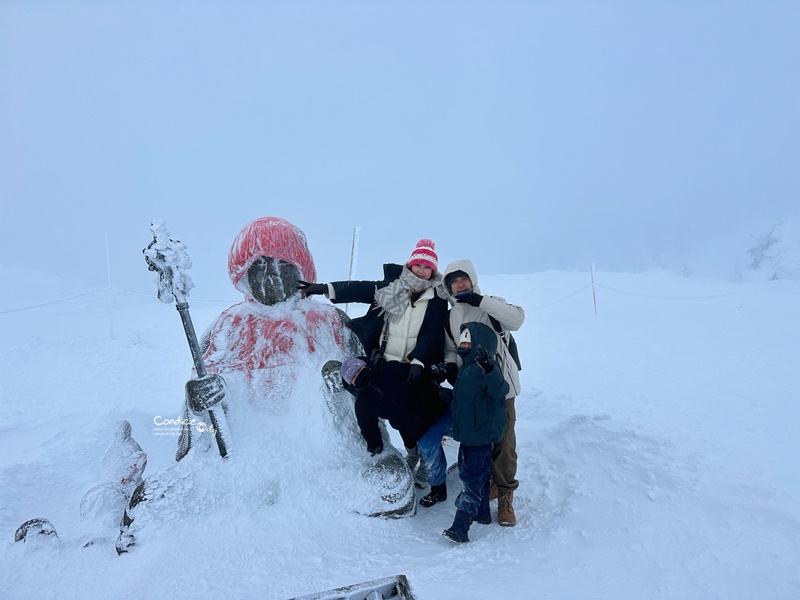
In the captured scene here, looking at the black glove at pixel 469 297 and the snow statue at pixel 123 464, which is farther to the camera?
the snow statue at pixel 123 464

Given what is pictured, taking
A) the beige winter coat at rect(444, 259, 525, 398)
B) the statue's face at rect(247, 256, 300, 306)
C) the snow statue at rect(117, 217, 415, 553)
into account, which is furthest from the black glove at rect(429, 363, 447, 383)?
the statue's face at rect(247, 256, 300, 306)

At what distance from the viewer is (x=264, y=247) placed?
288 cm

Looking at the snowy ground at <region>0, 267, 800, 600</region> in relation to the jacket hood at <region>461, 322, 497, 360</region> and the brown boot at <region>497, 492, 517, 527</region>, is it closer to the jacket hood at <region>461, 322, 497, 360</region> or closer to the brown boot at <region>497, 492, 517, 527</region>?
the brown boot at <region>497, 492, 517, 527</region>

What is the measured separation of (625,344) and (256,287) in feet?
19.4

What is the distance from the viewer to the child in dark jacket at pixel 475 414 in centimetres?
243

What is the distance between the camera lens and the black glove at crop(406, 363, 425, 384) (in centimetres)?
263

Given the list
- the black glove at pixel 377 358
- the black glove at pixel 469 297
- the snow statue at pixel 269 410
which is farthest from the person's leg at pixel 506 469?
the black glove at pixel 377 358

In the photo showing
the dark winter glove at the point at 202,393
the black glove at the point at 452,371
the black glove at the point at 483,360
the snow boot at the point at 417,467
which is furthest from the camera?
the snow boot at the point at 417,467

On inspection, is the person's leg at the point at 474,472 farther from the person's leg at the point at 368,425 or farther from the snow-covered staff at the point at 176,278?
the snow-covered staff at the point at 176,278

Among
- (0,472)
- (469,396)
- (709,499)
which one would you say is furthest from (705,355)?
(0,472)

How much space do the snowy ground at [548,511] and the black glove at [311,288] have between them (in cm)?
75

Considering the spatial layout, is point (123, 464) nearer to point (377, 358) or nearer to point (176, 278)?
point (176, 278)

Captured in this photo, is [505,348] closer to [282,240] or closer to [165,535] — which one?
[282,240]

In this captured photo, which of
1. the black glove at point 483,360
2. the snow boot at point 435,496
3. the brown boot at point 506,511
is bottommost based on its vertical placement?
the snow boot at point 435,496
